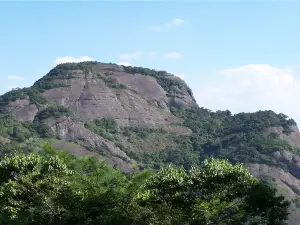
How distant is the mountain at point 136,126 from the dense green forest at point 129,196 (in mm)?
60190

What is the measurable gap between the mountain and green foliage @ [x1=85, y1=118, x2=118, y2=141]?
0.78 feet

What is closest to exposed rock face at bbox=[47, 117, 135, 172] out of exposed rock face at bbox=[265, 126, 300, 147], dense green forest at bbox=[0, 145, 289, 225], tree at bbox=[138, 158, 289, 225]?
exposed rock face at bbox=[265, 126, 300, 147]

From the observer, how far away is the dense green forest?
15930 mm

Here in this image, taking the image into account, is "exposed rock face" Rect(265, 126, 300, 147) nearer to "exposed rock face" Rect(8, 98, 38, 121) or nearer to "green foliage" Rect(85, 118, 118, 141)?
"green foliage" Rect(85, 118, 118, 141)

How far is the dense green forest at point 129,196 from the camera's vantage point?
1593 centimetres

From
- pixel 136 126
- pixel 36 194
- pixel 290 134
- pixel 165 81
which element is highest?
pixel 165 81

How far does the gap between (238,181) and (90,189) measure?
6019mm

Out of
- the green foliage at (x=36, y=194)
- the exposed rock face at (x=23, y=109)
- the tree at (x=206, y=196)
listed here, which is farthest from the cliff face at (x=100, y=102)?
the tree at (x=206, y=196)

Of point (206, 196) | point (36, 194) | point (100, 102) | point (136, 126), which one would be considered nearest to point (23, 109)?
point (100, 102)

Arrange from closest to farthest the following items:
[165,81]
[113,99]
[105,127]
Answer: [105,127] → [113,99] → [165,81]

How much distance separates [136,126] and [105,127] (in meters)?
8.55

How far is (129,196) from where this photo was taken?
15.7 m

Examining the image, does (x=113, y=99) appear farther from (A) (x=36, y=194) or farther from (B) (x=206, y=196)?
(B) (x=206, y=196)

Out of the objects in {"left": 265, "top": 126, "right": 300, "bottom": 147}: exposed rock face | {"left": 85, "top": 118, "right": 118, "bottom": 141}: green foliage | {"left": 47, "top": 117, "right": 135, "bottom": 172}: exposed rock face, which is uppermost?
{"left": 265, "top": 126, "right": 300, "bottom": 147}: exposed rock face
